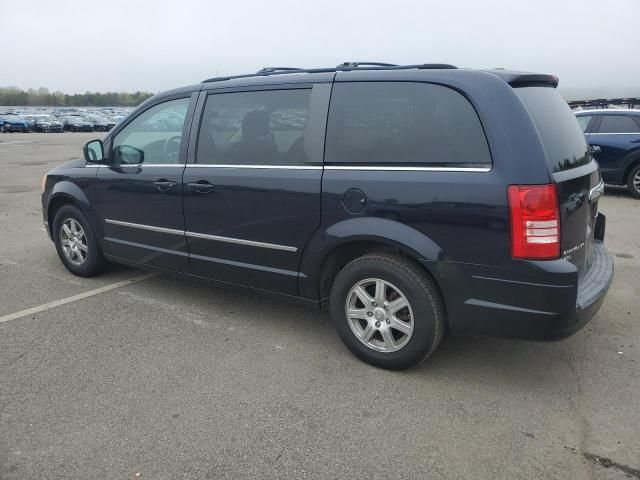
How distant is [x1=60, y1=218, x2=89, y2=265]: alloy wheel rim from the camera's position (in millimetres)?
5191

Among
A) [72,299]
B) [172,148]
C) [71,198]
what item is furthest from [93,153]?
[72,299]

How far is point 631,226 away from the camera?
7.50 metres

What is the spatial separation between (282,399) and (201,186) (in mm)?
1699

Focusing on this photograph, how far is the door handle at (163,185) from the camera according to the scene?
4195mm

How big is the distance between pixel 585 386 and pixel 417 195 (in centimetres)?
152

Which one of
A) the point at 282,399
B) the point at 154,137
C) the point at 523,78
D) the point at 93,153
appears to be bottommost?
the point at 282,399

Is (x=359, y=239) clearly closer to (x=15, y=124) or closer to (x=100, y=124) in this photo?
(x=15, y=124)

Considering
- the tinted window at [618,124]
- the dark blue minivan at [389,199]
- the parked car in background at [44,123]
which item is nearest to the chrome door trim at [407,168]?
the dark blue minivan at [389,199]

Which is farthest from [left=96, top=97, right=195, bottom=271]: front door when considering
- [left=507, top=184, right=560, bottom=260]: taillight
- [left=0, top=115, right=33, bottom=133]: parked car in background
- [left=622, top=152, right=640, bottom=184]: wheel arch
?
[left=0, top=115, right=33, bottom=133]: parked car in background

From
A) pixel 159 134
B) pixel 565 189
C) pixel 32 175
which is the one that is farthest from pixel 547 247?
pixel 32 175

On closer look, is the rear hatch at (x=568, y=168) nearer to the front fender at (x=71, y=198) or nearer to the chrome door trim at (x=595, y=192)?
the chrome door trim at (x=595, y=192)

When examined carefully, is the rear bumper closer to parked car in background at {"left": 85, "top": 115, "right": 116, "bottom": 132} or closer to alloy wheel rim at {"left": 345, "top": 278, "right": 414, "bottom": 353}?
alloy wheel rim at {"left": 345, "top": 278, "right": 414, "bottom": 353}

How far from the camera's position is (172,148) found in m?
4.29

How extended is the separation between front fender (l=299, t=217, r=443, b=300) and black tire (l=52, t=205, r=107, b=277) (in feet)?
7.87
